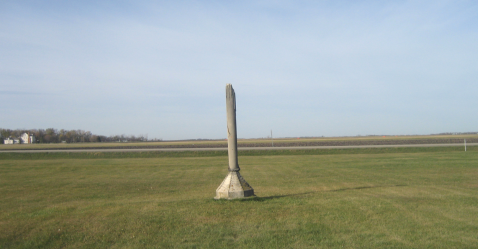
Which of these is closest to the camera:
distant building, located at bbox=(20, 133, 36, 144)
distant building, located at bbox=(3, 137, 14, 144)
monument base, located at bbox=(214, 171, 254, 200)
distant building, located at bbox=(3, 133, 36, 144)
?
monument base, located at bbox=(214, 171, 254, 200)

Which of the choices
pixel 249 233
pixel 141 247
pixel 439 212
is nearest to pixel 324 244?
pixel 249 233

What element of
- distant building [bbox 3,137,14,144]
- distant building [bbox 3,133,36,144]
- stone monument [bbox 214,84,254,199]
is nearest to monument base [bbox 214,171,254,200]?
stone monument [bbox 214,84,254,199]

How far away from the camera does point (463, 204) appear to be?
28.5 ft

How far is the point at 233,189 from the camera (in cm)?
948

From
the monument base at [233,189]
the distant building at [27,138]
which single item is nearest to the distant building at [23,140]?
the distant building at [27,138]

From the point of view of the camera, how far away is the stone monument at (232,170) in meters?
9.45

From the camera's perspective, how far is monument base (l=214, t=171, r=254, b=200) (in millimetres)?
9430

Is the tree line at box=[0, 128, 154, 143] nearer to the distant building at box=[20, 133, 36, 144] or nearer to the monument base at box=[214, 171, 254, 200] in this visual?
the distant building at box=[20, 133, 36, 144]

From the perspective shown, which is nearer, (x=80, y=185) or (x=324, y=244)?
(x=324, y=244)

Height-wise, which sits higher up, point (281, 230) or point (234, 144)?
point (234, 144)

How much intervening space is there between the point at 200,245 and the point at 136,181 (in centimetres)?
1294

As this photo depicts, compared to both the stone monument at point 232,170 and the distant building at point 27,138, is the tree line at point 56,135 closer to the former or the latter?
the distant building at point 27,138

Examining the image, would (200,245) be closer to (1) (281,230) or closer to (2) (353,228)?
(1) (281,230)

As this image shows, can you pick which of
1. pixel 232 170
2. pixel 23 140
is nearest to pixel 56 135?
pixel 23 140
